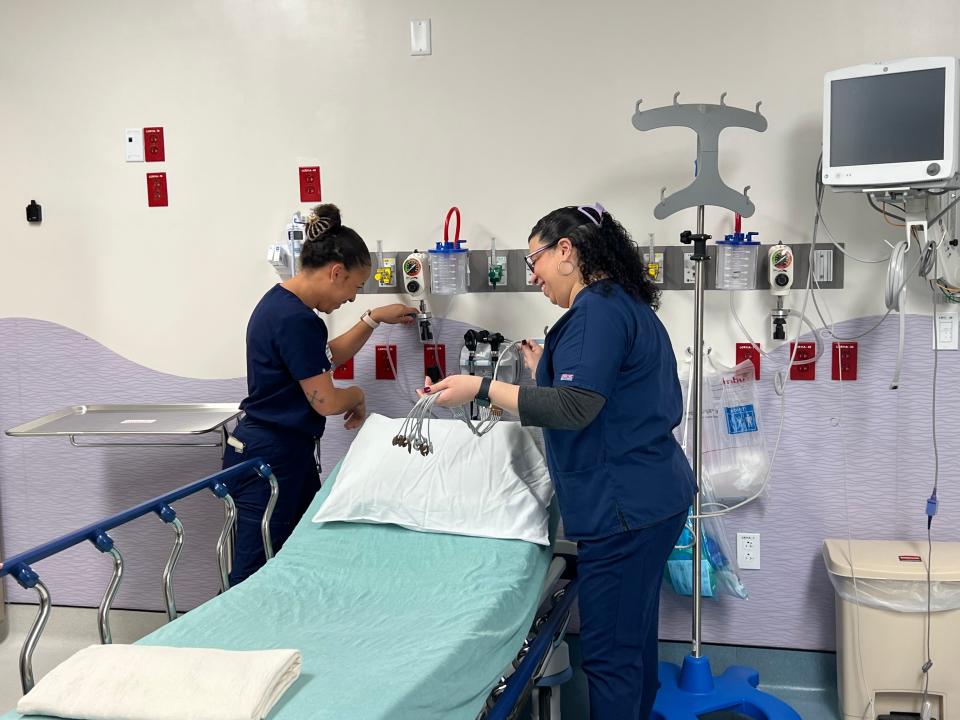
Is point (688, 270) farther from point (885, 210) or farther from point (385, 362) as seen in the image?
point (385, 362)

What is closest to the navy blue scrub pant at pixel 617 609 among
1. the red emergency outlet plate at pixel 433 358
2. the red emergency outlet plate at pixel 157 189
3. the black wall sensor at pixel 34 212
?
the red emergency outlet plate at pixel 433 358

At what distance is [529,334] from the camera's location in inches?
121

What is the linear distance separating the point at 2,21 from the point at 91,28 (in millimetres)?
370

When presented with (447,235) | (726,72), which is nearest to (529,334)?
(447,235)

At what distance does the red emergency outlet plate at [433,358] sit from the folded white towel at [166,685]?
1583 mm

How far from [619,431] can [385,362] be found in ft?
4.18

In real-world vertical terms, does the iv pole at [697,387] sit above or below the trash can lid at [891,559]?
above

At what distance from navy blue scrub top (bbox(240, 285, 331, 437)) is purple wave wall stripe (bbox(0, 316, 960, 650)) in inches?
21.3

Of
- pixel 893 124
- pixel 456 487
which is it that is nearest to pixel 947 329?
pixel 893 124

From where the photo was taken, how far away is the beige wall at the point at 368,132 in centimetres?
282

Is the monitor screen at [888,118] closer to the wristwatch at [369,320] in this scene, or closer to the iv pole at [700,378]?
the iv pole at [700,378]

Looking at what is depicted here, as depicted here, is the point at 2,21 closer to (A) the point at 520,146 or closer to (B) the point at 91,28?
(B) the point at 91,28

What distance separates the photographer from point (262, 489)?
2689 millimetres

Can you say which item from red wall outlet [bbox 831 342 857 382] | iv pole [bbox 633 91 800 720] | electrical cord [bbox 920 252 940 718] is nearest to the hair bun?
iv pole [bbox 633 91 800 720]
